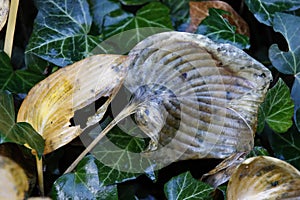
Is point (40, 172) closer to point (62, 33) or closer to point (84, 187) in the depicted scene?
point (84, 187)

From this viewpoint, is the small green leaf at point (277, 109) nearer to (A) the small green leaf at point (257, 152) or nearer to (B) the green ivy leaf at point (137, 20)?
(A) the small green leaf at point (257, 152)

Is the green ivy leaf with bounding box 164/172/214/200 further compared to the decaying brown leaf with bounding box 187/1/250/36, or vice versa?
the decaying brown leaf with bounding box 187/1/250/36

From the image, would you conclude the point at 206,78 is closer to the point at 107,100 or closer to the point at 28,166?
the point at 107,100

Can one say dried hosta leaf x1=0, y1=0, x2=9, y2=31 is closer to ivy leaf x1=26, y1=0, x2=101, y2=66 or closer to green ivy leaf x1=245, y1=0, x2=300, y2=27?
ivy leaf x1=26, y1=0, x2=101, y2=66

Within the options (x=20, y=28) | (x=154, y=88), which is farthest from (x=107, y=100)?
(x=20, y=28)

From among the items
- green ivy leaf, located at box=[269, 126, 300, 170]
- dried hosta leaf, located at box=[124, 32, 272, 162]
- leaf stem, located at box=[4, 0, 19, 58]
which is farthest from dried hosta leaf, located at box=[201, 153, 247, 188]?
leaf stem, located at box=[4, 0, 19, 58]
